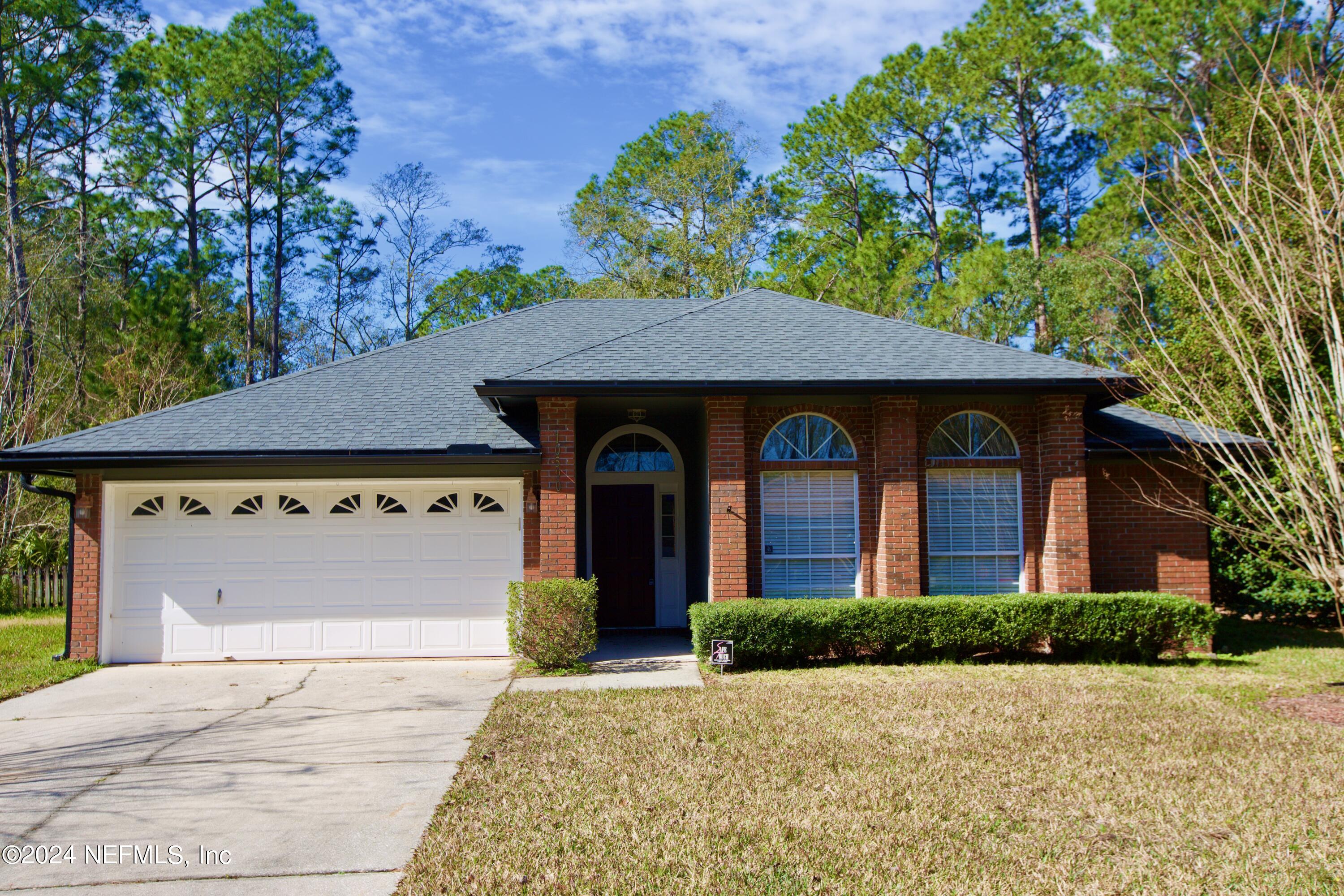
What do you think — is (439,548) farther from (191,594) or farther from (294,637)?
(191,594)

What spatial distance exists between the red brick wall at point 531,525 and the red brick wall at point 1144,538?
23.4ft

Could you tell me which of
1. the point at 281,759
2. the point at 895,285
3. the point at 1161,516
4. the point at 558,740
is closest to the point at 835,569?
the point at 1161,516

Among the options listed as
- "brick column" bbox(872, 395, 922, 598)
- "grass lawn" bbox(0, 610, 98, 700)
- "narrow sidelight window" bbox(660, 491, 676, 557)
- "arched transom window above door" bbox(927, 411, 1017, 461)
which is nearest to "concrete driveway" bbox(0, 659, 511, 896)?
"grass lawn" bbox(0, 610, 98, 700)

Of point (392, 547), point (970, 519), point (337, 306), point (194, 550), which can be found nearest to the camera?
point (194, 550)

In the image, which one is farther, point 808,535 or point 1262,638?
point 1262,638

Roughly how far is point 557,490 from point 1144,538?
25.0 ft

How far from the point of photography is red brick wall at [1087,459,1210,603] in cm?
1123

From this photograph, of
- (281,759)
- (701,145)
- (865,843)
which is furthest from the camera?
(701,145)

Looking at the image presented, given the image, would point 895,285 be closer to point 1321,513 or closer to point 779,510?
point 779,510

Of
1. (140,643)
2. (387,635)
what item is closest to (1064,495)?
(387,635)

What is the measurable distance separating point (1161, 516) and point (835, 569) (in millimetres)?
4371

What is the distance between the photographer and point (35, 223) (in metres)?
25.2

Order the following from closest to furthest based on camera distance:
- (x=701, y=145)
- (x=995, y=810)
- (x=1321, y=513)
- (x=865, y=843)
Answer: (x=865, y=843) < (x=995, y=810) < (x=1321, y=513) < (x=701, y=145)

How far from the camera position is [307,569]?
10.9 m
